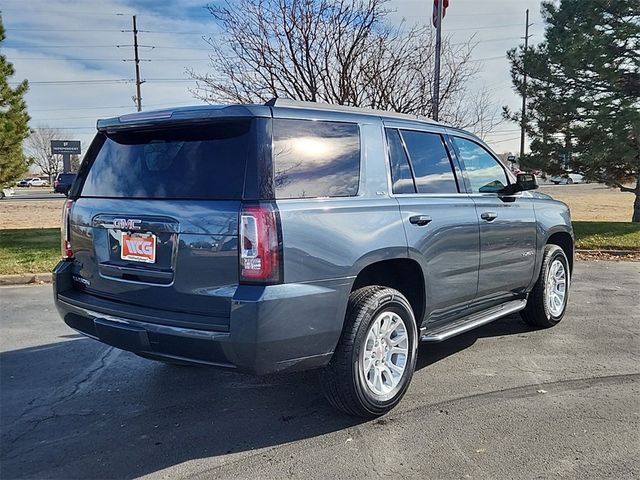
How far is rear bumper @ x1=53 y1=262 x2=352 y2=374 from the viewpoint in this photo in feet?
9.20

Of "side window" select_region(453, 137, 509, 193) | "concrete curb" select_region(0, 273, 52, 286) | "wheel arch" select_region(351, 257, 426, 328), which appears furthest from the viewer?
"concrete curb" select_region(0, 273, 52, 286)

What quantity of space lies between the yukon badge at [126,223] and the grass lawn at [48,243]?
578cm

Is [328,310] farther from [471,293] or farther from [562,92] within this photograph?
[562,92]

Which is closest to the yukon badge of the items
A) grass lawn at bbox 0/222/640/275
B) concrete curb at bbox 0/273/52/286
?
concrete curb at bbox 0/273/52/286

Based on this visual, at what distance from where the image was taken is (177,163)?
3.18m

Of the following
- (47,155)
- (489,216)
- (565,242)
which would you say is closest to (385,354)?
(489,216)

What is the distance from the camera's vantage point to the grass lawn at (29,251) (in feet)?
27.3

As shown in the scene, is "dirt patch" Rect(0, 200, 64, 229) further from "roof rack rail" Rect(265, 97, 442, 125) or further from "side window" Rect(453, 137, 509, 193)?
"roof rack rail" Rect(265, 97, 442, 125)

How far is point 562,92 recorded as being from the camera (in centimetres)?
1337

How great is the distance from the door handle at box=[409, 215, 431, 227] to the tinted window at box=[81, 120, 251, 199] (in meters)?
1.31

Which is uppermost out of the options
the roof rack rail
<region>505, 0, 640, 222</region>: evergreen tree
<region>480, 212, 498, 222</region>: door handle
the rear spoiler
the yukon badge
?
<region>505, 0, 640, 222</region>: evergreen tree

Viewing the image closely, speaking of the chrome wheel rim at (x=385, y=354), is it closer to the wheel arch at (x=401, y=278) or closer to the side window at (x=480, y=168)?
the wheel arch at (x=401, y=278)

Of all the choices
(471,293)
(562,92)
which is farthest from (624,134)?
(471,293)

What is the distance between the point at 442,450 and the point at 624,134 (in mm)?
11357
